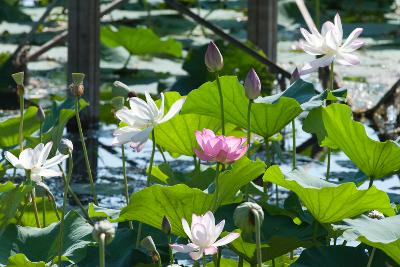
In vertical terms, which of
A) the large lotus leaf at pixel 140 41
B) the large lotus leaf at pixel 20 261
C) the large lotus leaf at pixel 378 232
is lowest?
the large lotus leaf at pixel 140 41

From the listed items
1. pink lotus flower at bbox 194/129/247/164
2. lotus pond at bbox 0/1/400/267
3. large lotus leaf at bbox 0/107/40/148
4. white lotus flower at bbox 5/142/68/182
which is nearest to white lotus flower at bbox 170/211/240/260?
lotus pond at bbox 0/1/400/267

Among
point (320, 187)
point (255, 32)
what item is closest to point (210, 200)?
point (320, 187)

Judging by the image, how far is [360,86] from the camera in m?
4.71

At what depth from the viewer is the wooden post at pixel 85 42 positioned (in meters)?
3.98

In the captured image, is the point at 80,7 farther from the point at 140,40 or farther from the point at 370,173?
the point at 370,173

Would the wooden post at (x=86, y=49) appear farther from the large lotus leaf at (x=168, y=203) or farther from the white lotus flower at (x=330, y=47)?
the large lotus leaf at (x=168, y=203)

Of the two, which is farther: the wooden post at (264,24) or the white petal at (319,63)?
the wooden post at (264,24)

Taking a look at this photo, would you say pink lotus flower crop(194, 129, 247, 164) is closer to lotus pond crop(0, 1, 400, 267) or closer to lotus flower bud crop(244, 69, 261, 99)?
lotus pond crop(0, 1, 400, 267)

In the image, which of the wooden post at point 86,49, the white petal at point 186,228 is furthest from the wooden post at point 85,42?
the white petal at point 186,228

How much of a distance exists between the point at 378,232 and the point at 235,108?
0.48 m

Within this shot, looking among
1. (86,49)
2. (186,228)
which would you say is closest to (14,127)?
(186,228)

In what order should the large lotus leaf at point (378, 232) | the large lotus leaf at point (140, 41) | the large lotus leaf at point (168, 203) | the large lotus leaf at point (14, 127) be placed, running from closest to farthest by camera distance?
the large lotus leaf at point (378, 232)
the large lotus leaf at point (168, 203)
the large lotus leaf at point (14, 127)
the large lotus leaf at point (140, 41)

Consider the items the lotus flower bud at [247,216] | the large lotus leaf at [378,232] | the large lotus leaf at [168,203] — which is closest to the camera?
the lotus flower bud at [247,216]

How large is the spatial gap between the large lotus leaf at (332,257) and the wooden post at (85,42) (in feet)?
8.25
